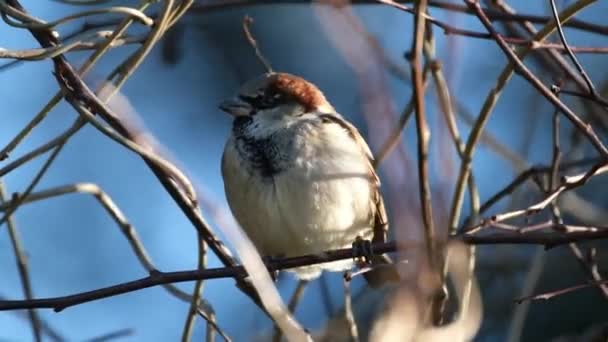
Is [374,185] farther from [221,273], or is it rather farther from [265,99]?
[221,273]

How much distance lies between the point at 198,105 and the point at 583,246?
3.59 m

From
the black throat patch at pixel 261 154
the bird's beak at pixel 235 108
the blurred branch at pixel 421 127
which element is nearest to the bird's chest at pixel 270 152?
the black throat patch at pixel 261 154

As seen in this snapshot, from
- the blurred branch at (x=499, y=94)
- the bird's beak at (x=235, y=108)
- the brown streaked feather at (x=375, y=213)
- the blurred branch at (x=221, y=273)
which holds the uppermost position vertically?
the blurred branch at (x=499, y=94)

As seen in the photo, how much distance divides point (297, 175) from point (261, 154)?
0.13 meters

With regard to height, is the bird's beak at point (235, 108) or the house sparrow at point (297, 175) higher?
the bird's beak at point (235, 108)

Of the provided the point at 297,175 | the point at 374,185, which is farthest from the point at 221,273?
the point at 374,185

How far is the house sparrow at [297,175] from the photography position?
2822 millimetres

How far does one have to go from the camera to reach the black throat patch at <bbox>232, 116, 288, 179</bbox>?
2.83 metres

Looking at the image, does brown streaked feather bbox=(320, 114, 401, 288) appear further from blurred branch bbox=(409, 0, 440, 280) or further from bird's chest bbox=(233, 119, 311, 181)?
blurred branch bbox=(409, 0, 440, 280)

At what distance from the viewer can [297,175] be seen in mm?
2799

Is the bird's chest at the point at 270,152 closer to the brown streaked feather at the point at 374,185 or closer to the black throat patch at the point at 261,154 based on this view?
the black throat patch at the point at 261,154

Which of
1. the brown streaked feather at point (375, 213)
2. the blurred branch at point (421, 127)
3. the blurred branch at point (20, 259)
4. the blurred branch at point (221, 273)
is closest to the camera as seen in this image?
the blurred branch at point (421, 127)

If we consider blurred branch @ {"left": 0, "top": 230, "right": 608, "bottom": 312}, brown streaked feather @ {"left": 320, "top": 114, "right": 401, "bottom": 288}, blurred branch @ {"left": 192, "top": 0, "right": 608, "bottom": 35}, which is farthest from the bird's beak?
blurred branch @ {"left": 0, "top": 230, "right": 608, "bottom": 312}

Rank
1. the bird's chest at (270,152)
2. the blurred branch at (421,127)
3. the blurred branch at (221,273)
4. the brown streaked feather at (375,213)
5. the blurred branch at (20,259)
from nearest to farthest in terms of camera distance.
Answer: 1. the blurred branch at (421,127)
2. the blurred branch at (221,273)
3. the blurred branch at (20,259)
4. the bird's chest at (270,152)
5. the brown streaked feather at (375,213)
